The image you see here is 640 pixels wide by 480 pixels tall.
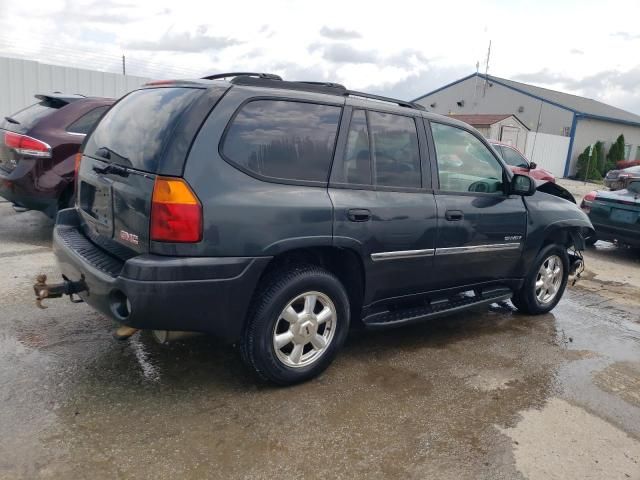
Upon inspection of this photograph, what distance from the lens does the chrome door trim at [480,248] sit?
13.4ft

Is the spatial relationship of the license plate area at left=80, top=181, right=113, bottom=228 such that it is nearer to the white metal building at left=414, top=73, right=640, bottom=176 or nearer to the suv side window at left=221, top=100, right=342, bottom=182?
the suv side window at left=221, top=100, right=342, bottom=182

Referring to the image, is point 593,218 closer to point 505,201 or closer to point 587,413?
point 505,201

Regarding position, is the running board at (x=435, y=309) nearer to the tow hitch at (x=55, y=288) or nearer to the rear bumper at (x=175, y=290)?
the rear bumper at (x=175, y=290)

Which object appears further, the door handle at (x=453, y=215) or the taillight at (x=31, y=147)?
the taillight at (x=31, y=147)

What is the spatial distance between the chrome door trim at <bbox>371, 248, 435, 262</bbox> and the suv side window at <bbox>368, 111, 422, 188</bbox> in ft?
1.52

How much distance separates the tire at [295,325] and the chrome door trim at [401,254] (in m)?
0.33

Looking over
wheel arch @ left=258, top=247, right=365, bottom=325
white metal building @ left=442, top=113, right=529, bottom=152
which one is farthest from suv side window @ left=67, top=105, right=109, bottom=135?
white metal building @ left=442, top=113, right=529, bottom=152

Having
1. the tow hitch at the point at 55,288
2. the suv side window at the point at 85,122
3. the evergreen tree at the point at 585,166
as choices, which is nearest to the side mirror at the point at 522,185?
the tow hitch at the point at 55,288

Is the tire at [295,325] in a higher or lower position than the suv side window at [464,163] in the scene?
lower

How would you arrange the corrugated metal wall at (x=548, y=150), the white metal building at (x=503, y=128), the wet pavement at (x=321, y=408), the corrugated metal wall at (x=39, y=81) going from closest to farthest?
the wet pavement at (x=321, y=408), the corrugated metal wall at (x=39, y=81), the white metal building at (x=503, y=128), the corrugated metal wall at (x=548, y=150)

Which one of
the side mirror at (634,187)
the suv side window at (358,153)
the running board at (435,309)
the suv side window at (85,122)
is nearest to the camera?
the suv side window at (358,153)

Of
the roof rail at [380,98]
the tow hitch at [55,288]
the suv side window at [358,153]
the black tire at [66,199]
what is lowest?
the tow hitch at [55,288]

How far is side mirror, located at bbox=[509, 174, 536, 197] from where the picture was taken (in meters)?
4.57

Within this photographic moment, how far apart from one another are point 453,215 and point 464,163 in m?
0.52
